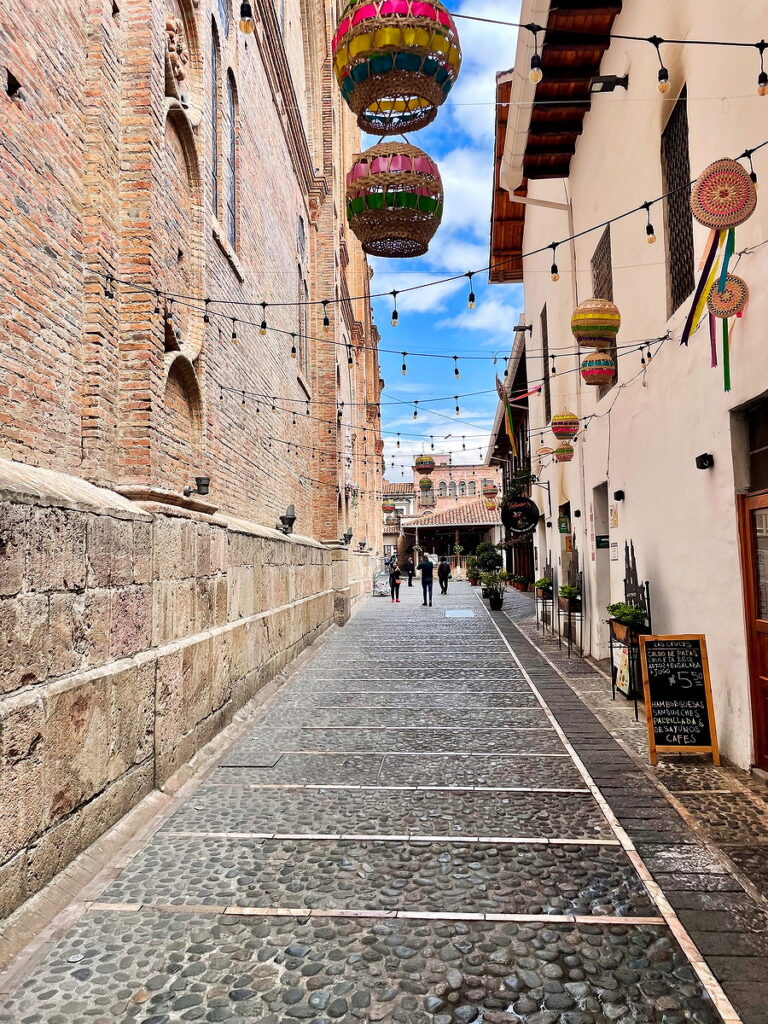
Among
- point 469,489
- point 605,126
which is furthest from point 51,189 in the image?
point 469,489

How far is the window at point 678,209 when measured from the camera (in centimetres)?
652

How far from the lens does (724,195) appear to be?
4.30m

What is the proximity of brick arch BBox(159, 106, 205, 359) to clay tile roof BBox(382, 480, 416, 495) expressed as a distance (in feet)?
171

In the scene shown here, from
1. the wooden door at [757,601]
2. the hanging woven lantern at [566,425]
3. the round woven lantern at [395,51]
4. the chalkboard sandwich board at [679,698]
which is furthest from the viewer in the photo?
the hanging woven lantern at [566,425]

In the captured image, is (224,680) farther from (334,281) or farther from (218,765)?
(334,281)

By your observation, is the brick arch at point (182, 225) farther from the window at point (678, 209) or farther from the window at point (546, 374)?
the window at point (546, 374)

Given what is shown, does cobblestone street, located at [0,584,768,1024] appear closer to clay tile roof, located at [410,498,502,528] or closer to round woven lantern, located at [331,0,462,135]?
round woven lantern, located at [331,0,462,135]

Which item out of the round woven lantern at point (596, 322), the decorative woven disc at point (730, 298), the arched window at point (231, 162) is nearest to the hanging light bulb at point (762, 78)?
the decorative woven disc at point (730, 298)

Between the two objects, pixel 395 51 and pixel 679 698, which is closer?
pixel 395 51

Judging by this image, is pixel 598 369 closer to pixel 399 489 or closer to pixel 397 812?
pixel 397 812

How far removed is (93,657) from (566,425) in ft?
29.0

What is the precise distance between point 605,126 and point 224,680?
8.51 m

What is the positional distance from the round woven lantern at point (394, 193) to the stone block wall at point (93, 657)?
2939 mm

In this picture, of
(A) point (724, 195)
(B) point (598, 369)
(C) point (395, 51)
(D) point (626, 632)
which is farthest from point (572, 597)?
(C) point (395, 51)
